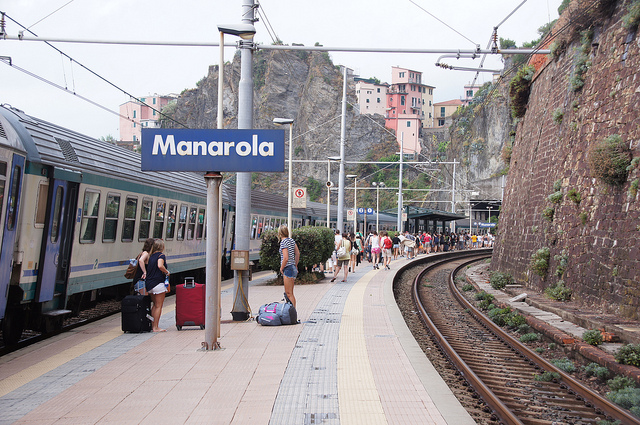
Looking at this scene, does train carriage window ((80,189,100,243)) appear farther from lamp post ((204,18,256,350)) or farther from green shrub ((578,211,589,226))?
green shrub ((578,211,589,226))

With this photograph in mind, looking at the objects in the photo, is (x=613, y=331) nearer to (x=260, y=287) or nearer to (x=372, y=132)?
(x=260, y=287)

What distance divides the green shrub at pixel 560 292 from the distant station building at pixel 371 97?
110m

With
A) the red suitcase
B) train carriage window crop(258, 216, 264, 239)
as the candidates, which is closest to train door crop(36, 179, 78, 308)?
the red suitcase

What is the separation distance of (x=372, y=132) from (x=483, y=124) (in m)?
31.9

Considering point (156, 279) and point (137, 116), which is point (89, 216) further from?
point (137, 116)

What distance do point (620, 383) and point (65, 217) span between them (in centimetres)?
941

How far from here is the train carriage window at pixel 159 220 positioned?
1653cm

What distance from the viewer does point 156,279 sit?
35.5 feet

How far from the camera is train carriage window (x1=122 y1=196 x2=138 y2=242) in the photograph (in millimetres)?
14492

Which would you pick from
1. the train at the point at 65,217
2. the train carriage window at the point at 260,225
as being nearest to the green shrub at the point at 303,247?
the train at the point at 65,217

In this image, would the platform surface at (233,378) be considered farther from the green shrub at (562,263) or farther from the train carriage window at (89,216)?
the green shrub at (562,263)

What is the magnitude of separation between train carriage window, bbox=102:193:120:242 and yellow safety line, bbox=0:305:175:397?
3.00 metres

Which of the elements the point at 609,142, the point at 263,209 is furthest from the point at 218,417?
the point at 263,209

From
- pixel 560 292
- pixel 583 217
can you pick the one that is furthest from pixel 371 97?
pixel 560 292
